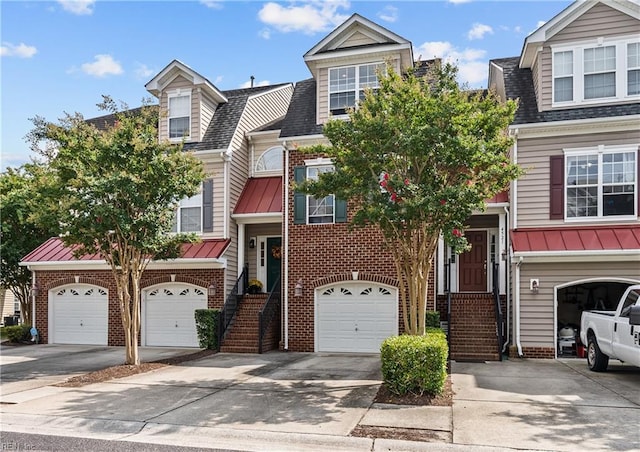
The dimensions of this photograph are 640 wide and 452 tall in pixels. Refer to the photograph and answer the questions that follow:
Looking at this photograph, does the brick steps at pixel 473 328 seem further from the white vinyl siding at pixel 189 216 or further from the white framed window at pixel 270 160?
the white vinyl siding at pixel 189 216

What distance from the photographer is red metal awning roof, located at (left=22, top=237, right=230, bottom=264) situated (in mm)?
16797

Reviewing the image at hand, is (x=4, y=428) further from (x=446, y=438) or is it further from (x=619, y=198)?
(x=619, y=198)

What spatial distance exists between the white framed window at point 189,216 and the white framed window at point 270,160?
8.33 feet

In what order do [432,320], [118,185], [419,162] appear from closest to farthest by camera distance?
[419,162], [118,185], [432,320]

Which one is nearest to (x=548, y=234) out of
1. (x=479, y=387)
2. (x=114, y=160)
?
(x=479, y=387)

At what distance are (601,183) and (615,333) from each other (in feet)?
15.5

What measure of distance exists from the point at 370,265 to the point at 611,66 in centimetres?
819

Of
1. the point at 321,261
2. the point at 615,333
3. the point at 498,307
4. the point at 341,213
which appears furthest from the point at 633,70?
the point at 321,261

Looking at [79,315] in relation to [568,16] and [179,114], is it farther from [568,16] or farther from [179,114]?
[568,16]

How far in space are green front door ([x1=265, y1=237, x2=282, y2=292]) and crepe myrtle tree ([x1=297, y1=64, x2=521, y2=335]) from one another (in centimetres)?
830

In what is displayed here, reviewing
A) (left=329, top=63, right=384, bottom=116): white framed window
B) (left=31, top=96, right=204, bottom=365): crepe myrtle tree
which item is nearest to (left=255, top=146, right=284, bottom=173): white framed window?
(left=329, top=63, right=384, bottom=116): white framed window

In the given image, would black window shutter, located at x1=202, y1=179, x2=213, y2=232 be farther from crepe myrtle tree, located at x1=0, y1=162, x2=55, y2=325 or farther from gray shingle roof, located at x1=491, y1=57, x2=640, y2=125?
gray shingle roof, located at x1=491, y1=57, x2=640, y2=125

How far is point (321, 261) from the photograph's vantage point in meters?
16.1

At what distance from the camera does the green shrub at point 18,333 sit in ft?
61.3
